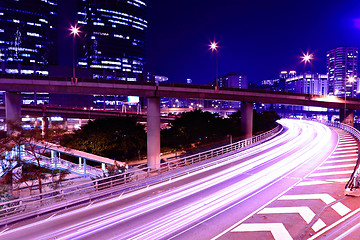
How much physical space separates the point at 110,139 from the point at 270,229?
3508 cm

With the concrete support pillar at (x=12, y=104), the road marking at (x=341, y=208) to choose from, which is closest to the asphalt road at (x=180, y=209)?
the road marking at (x=341, y=208)

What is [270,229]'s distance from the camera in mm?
11031

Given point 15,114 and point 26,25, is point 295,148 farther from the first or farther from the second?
point 26,25

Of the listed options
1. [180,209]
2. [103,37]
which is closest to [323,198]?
[180,209]

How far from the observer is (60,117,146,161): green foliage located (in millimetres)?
41281

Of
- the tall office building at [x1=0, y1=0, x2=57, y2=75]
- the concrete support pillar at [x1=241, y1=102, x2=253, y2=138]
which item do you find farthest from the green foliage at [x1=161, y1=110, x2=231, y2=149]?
the tall office building at [x1=0, y1=0, x2=57, y2=75]

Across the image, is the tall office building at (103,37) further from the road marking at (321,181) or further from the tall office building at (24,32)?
the road marking at (321,181)

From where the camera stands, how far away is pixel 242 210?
43.4 feet

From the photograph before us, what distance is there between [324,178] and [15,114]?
146 ft

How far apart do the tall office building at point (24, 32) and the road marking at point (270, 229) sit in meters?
152

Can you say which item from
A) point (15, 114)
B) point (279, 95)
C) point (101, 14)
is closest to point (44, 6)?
point (101, 14)

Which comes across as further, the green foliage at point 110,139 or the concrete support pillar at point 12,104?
the green foliage at point 110,139

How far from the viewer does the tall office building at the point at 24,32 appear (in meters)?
152

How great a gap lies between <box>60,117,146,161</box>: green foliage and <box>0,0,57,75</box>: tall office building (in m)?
114
